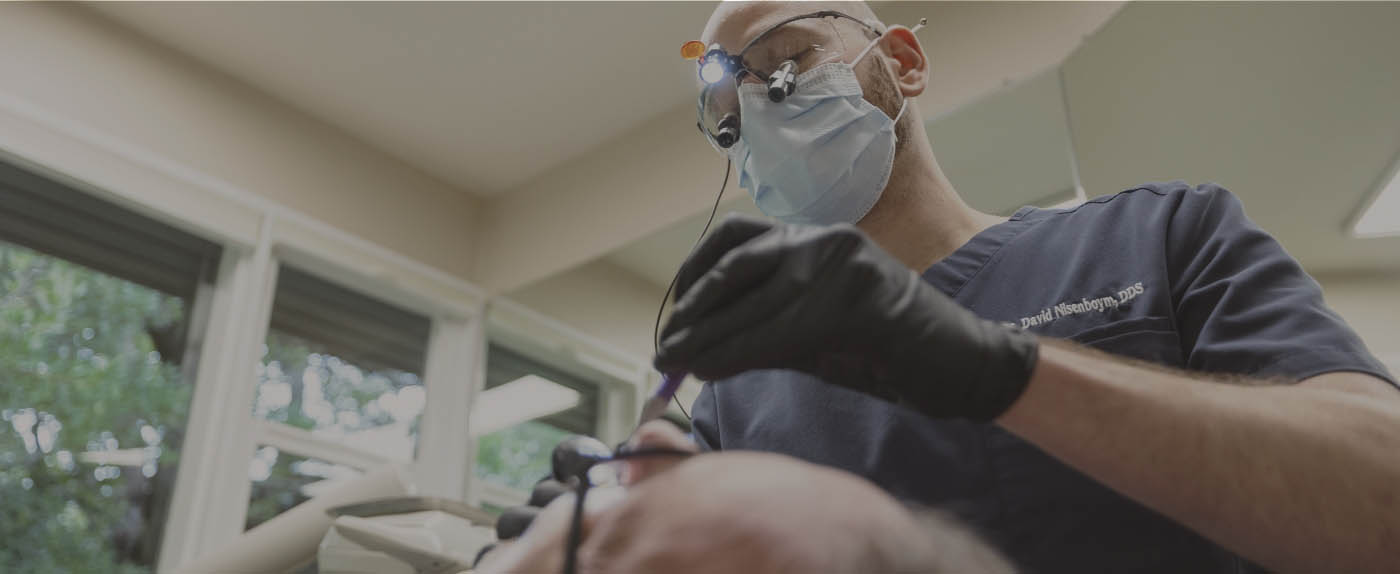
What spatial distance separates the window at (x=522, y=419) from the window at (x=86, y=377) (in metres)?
1.22

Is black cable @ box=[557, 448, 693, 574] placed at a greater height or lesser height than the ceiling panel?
lesser

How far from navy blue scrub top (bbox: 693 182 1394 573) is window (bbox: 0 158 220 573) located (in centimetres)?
265

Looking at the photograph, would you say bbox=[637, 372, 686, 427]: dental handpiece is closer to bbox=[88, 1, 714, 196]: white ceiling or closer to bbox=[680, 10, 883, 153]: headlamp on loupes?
bbox=[680, 10, 883, 153]: headlamp on loupes

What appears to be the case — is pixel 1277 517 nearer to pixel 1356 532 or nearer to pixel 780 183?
pixel 1356 532

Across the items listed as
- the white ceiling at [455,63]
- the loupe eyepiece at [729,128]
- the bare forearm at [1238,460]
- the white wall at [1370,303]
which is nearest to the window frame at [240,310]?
the white ceiling at [455,63]

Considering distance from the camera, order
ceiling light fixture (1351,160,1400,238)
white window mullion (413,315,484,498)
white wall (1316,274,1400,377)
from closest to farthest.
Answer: ceiling light fixture (1351,160,1400,238), white wall (1316,274,1400,377), white window mullion (413,315,484,498)

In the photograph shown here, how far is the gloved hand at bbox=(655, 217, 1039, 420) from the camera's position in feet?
2.19

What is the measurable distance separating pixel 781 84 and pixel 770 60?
0.21 ft

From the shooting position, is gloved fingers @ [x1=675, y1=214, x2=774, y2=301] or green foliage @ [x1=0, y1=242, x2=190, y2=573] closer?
gloved fingers @ [x1=675, y1=214, x2=774, y2=301]

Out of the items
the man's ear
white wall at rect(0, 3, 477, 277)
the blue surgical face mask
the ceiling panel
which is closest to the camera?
the blue surgical face mask

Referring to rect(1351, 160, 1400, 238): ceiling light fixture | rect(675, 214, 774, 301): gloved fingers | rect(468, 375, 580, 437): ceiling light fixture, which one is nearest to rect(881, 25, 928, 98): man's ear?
rect(675, 214, 774, 301): gloved fingers

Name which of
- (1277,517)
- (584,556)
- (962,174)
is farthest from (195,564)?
(962,174)

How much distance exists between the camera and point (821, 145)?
4.57 ft

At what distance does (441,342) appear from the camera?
168 inches
